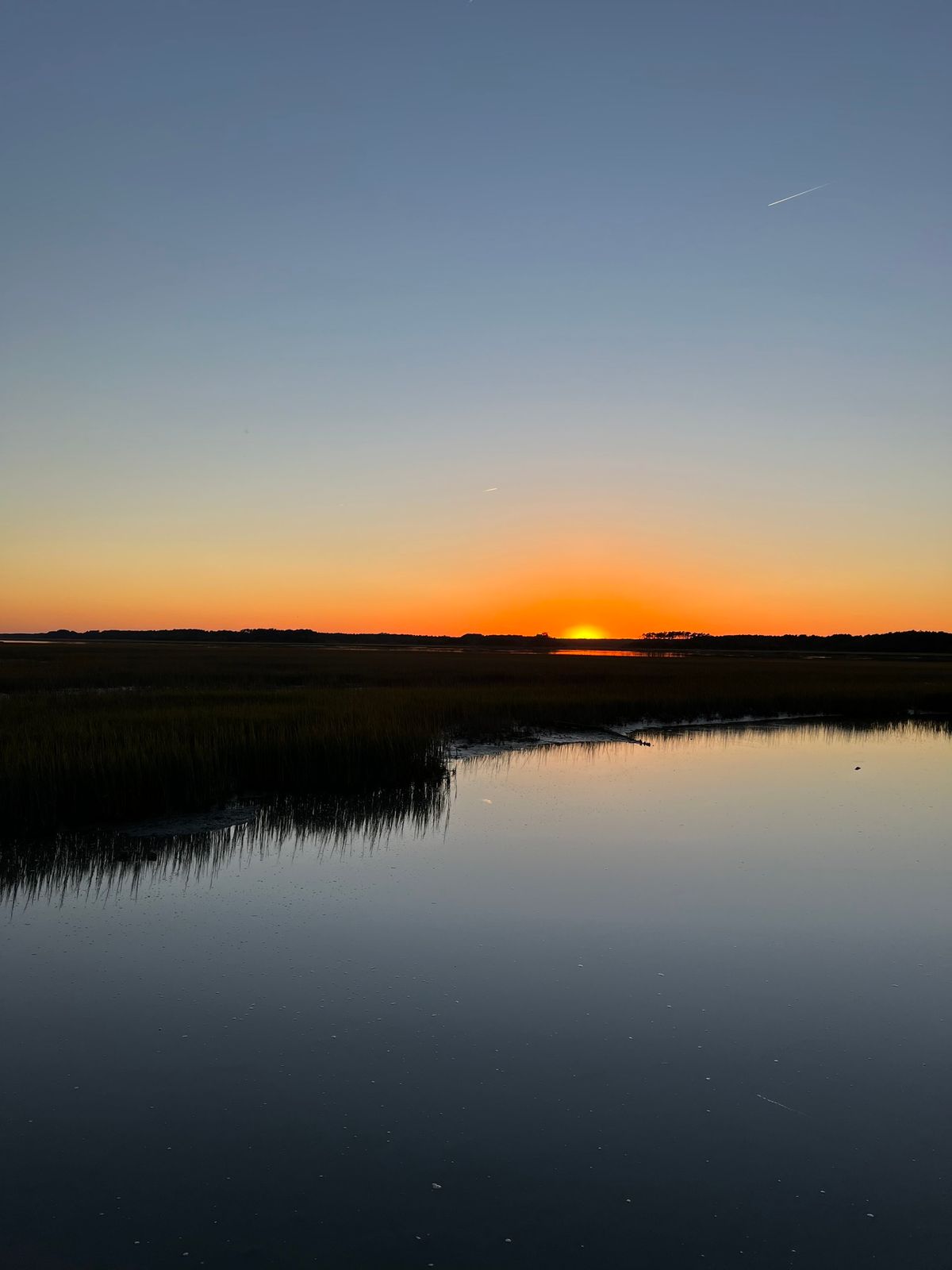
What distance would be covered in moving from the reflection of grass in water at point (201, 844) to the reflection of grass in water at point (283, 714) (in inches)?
29.4

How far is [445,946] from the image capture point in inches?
278

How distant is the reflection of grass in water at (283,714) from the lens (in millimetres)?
11391

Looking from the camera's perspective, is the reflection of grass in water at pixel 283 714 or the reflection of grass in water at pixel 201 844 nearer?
the reflection of grass in water at pixel 201 844

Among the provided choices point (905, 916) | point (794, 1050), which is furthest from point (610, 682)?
point (794, 1050)

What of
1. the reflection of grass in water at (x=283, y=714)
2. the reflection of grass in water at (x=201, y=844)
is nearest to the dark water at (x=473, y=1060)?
the reflection of grass in water at (x=201, y=844)

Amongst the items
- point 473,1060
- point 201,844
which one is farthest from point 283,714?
point 473,1060

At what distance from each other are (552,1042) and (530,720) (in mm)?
17654

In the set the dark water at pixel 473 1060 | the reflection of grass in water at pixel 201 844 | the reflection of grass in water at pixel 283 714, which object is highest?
the reflection of grass in water at pixel 283 714

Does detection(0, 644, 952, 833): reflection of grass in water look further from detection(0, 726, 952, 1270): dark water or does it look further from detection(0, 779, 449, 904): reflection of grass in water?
detection(0, 726, 952, 1270): dark water

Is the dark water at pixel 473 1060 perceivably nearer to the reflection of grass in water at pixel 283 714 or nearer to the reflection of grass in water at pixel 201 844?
the reflection of grass in water at pixel 201 844

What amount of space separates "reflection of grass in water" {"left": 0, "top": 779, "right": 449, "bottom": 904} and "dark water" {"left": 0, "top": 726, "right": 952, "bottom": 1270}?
0.27 ft

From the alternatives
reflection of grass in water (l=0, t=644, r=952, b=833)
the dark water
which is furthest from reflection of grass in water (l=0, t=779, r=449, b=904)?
reflection of grass in water (l=0, t=644, r=952, b=833)

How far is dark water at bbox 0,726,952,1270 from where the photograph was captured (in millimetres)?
3680

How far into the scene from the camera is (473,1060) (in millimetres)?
5102
